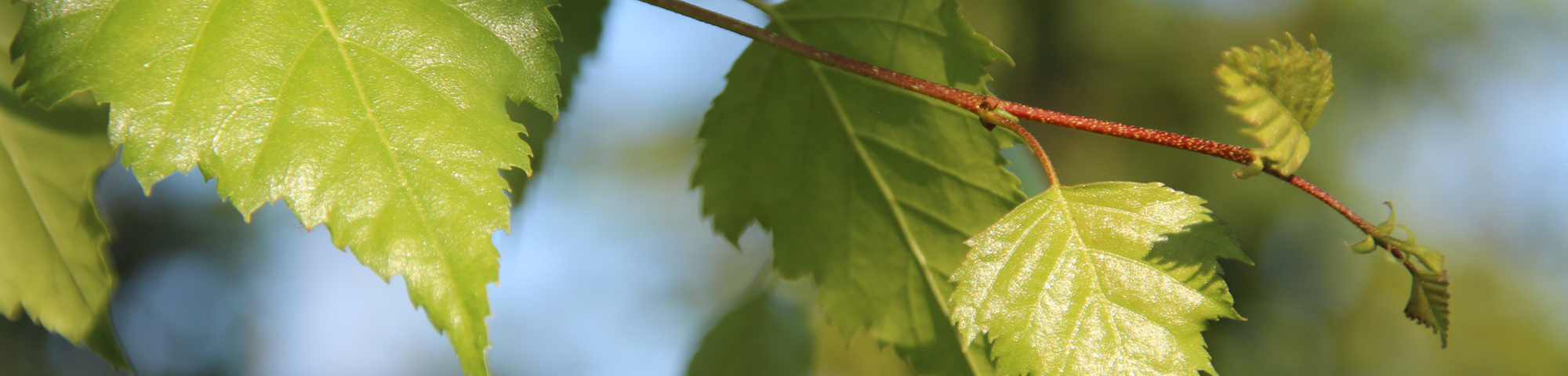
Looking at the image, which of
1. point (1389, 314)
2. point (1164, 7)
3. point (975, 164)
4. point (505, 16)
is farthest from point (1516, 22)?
point (505, 16)

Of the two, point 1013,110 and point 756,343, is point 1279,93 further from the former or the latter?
point 756,343

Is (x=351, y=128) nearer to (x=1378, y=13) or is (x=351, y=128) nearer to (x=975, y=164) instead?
(x=975, y=164)

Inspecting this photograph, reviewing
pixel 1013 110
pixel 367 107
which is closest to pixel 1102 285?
pixel 1013 110

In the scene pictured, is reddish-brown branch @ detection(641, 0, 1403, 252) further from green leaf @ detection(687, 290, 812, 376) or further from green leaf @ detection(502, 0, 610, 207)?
green leaf @ detection(687, 290, 812, 376)

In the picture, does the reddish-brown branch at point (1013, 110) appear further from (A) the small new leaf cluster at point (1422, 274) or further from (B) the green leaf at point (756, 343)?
(B) the green leaf at point (756, 343)

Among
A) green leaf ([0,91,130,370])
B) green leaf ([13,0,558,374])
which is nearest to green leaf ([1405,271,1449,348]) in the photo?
green leaf ([13,0,558,374])
